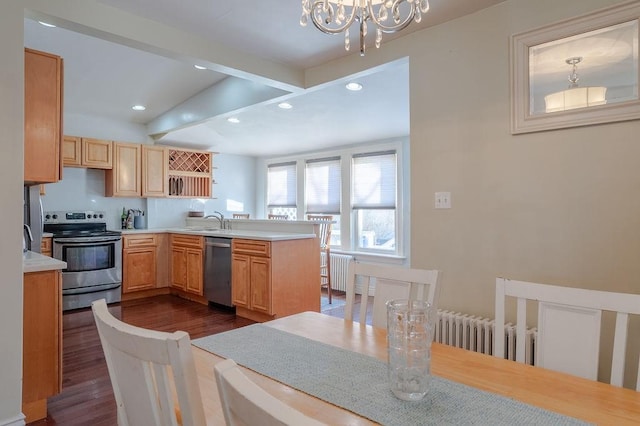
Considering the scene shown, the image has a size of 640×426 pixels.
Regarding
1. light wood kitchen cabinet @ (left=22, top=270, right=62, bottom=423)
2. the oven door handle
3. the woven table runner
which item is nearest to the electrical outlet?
the woven table runner

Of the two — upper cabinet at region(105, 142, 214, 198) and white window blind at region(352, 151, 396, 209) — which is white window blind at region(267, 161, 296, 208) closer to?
upper cabinet at region(105, 142, 214, 198)

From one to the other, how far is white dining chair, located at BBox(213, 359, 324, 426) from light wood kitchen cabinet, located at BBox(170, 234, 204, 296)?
449 centimetres

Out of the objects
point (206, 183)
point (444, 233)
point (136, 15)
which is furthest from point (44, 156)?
point (206, 183)

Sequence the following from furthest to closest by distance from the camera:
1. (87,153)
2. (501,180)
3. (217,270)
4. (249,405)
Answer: (87,153) < (217,270) < (501,180) < (249,405)

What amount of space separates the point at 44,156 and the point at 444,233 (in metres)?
2.55

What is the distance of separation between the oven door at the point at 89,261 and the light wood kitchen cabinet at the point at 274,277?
1682 mm

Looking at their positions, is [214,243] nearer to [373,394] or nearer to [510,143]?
[510,143]

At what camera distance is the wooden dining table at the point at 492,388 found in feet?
2.90

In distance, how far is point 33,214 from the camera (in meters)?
2.85

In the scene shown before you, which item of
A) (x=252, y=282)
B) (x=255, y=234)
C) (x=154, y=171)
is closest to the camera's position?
(x=252, y=282)

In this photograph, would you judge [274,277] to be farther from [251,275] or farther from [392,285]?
[392,285]

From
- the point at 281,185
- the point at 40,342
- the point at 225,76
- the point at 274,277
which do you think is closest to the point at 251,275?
the point at 274,277

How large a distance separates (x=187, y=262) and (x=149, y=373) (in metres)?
4.59

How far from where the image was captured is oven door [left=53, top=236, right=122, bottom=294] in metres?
4.54
